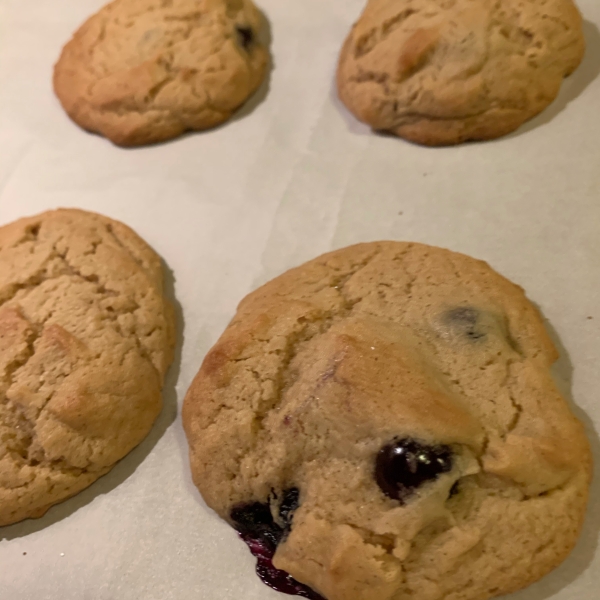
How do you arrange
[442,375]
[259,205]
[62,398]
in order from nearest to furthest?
[442,375] → [62,398] → [259,205]

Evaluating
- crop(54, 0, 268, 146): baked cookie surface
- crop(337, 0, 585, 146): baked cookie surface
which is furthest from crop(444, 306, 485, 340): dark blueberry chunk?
crop(54, 0, 268, 146): baked cookie surface

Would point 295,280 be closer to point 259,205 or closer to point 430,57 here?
point 259,205

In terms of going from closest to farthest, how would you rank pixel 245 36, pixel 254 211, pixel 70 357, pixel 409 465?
pixel 409 465
pixel 70 357
pixel 254 211
pixel 245 36

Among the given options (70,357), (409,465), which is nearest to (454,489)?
(409,465)

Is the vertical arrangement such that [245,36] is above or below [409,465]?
above

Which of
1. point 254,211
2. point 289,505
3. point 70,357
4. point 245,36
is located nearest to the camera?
point 289,505

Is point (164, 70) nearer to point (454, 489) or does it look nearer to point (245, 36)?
point (245, 36)

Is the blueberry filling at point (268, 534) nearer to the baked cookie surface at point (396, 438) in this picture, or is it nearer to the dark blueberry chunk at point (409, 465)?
the baked cookie surface at point (396, 438)

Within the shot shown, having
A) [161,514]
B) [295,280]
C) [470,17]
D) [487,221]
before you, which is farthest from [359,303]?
[470,17]
